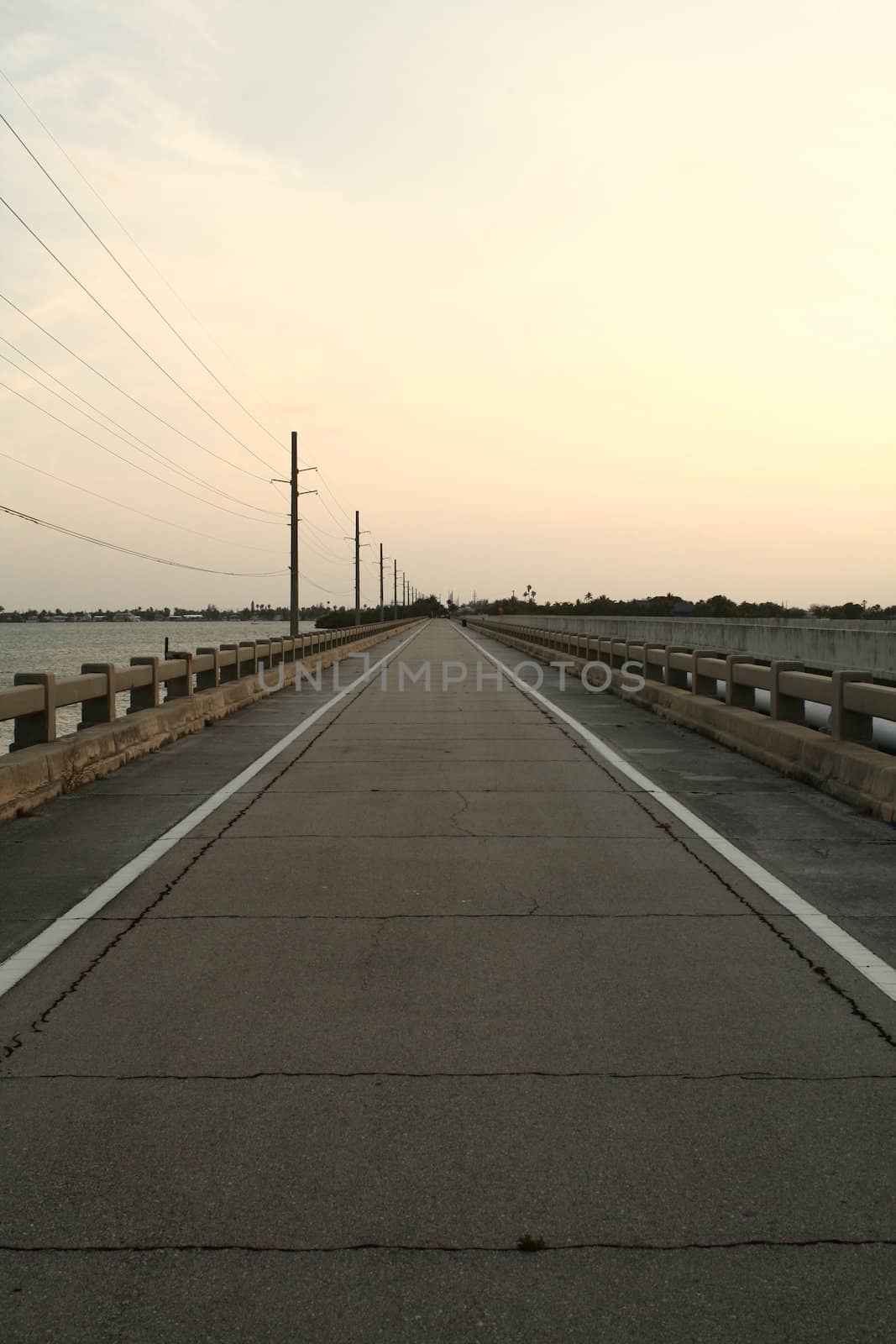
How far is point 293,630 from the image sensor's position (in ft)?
154

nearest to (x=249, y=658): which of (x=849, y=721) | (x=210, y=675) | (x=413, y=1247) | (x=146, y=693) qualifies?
(x=210, y=675)

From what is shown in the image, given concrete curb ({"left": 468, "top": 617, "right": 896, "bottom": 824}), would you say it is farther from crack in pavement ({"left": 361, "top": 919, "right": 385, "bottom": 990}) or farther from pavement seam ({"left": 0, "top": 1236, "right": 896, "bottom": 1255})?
pavement seam ({"left": 0, "top": 1236, "right": 896, "bottom": 1255})

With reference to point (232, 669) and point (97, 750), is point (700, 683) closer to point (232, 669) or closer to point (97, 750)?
point (97, 750)

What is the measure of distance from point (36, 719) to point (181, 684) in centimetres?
683

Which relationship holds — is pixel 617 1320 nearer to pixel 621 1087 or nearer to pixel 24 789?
pixel 621 1087

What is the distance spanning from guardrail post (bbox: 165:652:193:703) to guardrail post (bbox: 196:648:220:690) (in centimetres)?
212

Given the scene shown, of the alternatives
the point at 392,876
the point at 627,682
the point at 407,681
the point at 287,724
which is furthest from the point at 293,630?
the point at 392,876

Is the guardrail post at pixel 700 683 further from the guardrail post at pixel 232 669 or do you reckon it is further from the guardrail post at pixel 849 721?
the guardrail post at pixel 232 669

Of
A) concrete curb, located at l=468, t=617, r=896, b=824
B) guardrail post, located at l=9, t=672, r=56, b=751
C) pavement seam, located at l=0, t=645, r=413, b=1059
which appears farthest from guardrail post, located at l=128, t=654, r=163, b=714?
concrete curb, located at l=468, t=617, r=896, b=824

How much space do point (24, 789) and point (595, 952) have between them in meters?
6.27

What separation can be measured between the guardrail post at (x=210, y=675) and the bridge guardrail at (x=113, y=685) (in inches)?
0.6

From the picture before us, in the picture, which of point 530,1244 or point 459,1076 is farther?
point 459,1076

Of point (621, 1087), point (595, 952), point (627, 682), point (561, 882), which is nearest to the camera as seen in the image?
point (621, 1087)

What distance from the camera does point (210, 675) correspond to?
21.7m
